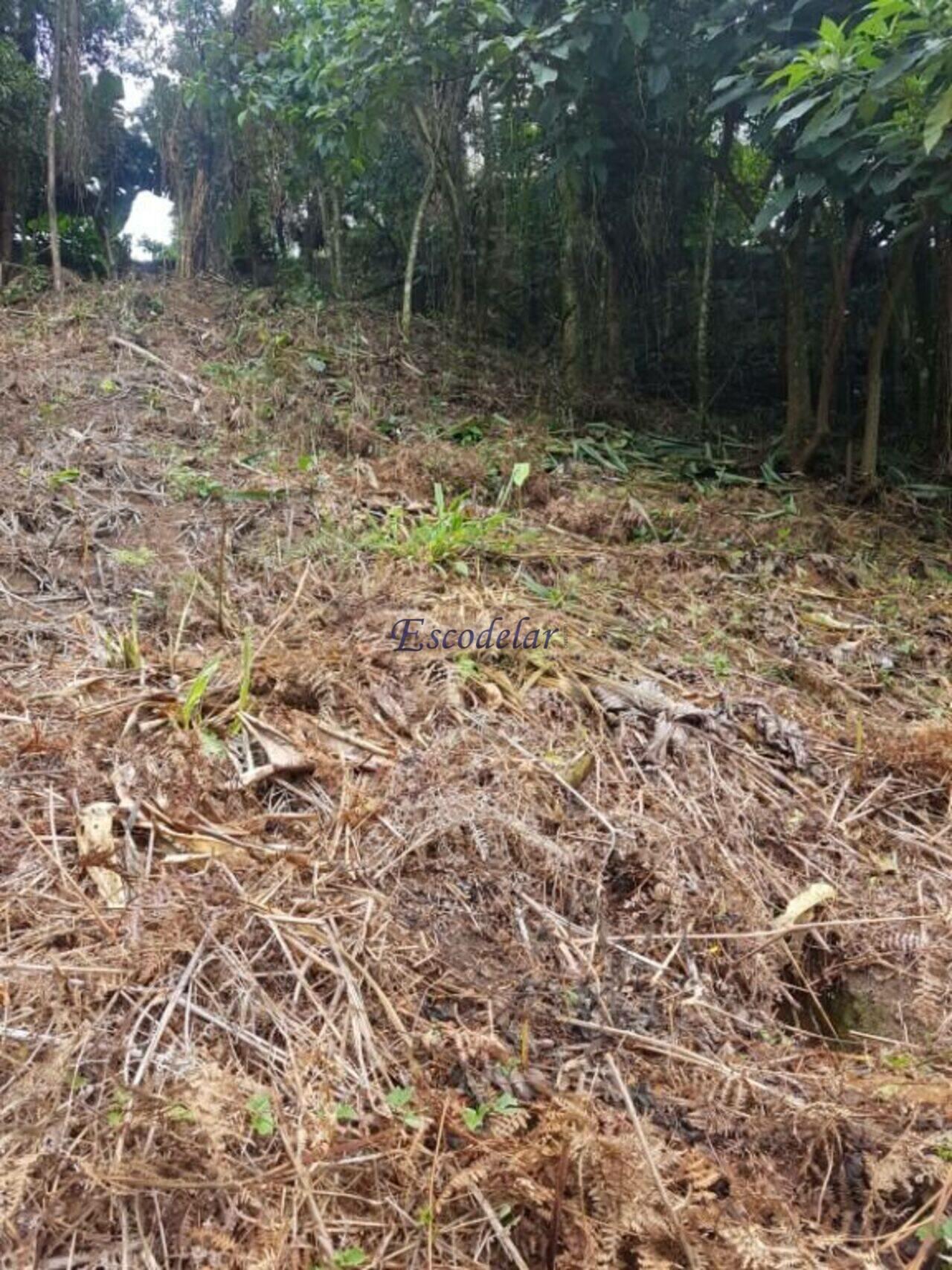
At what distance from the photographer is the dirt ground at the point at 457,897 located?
111 cm

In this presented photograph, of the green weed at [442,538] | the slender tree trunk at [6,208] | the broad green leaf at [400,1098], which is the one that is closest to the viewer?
the broad green leaf at [400,1098]

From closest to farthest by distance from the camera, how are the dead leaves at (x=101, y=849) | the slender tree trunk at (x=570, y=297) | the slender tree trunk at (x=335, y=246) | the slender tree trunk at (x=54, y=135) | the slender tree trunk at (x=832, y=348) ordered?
the dead leaves at (x=101, y=849) < the slender tree trunk at (x=832, y=348) < the slender tree trunk at (x=570, y=297) < the slender tree trunk at (x=54, y=135) < the slender tree trunk at (x=335, y=246)

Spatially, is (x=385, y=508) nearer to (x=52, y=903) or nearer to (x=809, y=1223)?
(x=52, y=903)

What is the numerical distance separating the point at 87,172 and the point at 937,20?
6.31 meters

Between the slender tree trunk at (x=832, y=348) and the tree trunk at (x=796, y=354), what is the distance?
0.08 meters

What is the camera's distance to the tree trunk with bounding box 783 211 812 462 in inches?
182

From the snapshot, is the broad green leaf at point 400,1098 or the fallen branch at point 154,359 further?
the fallen branch at point 154,359

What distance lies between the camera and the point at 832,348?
4.57 metres

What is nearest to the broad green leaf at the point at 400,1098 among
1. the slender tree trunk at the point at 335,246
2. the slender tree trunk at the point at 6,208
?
the slender tree trunk at the point at 335,246

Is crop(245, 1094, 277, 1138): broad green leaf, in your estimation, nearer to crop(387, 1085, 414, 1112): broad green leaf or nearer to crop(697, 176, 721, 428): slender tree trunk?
crop(387, 1085, 414, 1112): broad green leaf

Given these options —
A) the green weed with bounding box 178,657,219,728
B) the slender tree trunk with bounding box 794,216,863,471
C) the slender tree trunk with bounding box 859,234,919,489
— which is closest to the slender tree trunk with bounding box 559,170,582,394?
the slender tree trunk with bounding box 794,216,863,471

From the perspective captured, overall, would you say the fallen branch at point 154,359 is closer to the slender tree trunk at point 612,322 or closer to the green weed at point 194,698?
the slender tree trunk at point 612,322

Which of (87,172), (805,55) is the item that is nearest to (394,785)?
(805,55)

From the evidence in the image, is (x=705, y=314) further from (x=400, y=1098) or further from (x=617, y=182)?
(x=400, y=1098)
